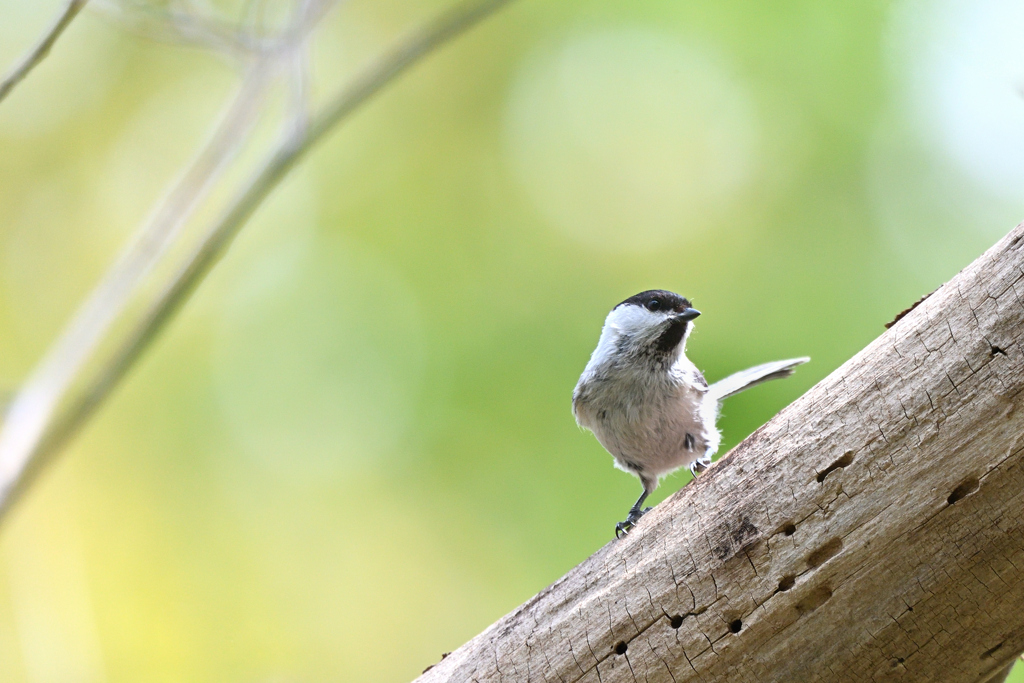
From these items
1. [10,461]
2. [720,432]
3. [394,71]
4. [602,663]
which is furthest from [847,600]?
[10,461]

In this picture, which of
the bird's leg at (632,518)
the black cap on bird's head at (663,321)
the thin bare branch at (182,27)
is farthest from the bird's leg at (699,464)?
the thin bare branch at (182,27)

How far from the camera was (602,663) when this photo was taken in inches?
54.2

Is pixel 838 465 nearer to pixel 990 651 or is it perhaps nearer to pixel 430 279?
pixel 990 651

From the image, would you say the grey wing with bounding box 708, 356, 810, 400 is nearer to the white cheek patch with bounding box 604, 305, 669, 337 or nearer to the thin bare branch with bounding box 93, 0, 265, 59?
the white cheek patch with bounding box 604, 305, 669, 337

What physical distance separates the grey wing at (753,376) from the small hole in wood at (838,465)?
750 millimetres

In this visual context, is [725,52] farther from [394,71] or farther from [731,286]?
[394,71]

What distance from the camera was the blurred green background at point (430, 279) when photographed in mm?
4281

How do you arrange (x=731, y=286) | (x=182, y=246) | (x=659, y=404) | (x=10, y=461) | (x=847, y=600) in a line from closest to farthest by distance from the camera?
(x=847, y=600), (x=10, y=461), (x=659, y=404), (x=182, y=246), (x=731, y=286)

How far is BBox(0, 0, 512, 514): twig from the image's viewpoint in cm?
169

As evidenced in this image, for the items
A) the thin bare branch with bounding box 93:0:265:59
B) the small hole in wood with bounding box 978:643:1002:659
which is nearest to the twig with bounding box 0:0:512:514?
the thin bare branch with bounding box 93:0:265:59

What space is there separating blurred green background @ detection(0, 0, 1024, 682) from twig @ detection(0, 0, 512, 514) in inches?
93.0

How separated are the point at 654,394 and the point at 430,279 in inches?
132

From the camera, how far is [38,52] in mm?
1184

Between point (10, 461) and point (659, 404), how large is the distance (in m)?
1.56
